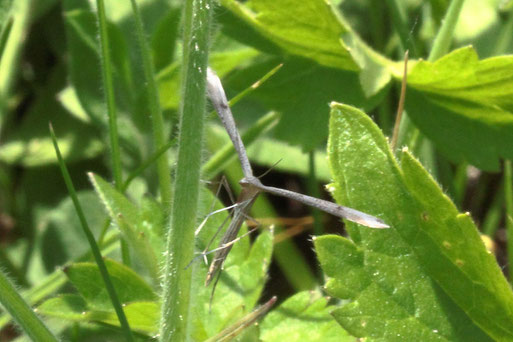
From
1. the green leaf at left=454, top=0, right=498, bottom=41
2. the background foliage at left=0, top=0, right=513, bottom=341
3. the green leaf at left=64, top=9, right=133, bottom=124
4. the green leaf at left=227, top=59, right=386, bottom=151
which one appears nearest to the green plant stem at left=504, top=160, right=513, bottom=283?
the background foliage at left=0, top=0, right=513, bottom=341

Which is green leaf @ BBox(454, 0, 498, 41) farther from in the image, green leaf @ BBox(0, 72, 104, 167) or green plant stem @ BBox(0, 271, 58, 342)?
green plant stem @ BBox(0, 271, 58, 342)

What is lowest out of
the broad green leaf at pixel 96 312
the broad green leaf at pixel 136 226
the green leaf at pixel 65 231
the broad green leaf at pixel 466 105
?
the green leaf at pixel 65 231

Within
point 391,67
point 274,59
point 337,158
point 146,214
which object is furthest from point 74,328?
point 391,67

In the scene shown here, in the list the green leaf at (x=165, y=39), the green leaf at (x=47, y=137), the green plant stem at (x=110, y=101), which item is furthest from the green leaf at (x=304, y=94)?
the green leaf at (x=47, y=137)

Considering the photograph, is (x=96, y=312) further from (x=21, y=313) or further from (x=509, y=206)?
(x=509, y=206)

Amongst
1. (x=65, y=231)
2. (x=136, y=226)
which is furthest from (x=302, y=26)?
(x=65, y=231)

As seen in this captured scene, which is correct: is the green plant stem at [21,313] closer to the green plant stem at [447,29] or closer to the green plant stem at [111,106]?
the green plant stem at [111,106]

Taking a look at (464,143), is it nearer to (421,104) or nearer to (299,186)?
(421,104)

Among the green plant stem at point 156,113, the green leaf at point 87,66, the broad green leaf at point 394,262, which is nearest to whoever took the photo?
the broad green leaf at point 394,262
